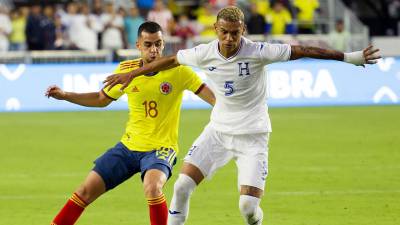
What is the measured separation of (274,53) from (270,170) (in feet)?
19.4

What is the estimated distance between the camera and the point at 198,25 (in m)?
28.0

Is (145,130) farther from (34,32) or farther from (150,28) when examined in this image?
(34,32)

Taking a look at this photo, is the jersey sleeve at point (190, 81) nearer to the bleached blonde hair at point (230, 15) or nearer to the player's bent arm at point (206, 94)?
the player's bent arm at point (206, 94)

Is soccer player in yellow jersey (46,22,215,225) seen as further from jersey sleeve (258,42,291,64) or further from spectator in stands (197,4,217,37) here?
spectator in stands (197,4,217,37)

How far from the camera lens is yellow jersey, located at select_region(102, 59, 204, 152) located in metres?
9.18

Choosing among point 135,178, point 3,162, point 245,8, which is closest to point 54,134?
point 3,162

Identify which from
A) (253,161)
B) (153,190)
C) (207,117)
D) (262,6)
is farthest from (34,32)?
(253,161)

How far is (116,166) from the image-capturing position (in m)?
9.00

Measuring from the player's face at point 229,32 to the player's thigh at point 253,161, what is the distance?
0.81 meters

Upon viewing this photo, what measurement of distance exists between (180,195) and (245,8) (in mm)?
22287

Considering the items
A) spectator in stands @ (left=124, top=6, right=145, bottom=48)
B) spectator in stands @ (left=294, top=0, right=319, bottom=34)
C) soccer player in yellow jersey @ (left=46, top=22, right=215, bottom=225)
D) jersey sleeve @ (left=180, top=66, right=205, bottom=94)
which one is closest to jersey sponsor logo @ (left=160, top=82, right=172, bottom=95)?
soccer player in yellow jersey @ (left=46, top=22, right=215, bottom=225)

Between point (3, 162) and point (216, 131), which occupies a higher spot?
point (216, 131)

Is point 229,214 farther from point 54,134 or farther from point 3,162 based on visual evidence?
point 54,134

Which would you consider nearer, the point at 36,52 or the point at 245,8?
the point at 36,52
